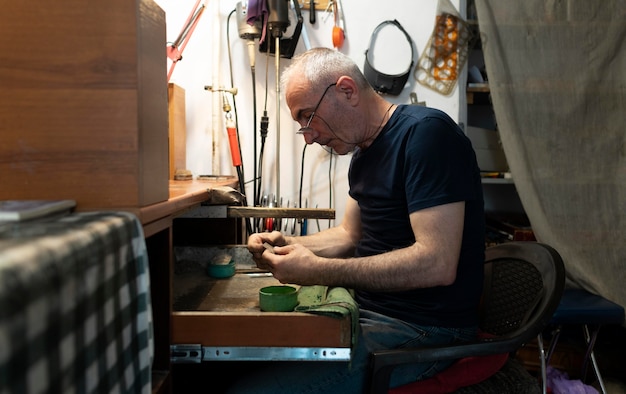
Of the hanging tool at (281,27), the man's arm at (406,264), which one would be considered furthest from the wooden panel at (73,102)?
the hanging tool at (281,27)

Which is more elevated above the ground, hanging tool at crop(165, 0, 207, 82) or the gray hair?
hanging tool at crop(165, 0, 207, 82)

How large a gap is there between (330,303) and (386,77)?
4.07ft

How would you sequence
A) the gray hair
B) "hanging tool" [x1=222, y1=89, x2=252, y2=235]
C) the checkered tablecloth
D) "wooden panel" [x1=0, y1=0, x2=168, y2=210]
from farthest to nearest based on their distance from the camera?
"hanging tool" [x1=222, y1=89, x2=252, y2=235], the gray hair, "wooden panel" [x1=0, y1=0, x2=168, y2=210], the checkered tablecloth

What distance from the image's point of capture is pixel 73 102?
64 cm

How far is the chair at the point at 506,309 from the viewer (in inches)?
36.4

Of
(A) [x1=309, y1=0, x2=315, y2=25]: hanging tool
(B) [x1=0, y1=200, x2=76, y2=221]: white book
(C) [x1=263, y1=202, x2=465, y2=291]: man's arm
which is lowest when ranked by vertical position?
(C) [x1=263, y1=202, x2=465, y2=291]: man's arm

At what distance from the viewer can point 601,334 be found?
2.08m

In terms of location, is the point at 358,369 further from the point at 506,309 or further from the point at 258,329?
the point at 506,309

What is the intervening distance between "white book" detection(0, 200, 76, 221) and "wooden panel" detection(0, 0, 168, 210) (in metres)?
0.03

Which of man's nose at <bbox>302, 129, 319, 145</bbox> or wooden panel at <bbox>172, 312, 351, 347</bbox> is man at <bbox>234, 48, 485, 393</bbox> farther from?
wooden panel at <bbox>172, 312, 351, 347</bbox>

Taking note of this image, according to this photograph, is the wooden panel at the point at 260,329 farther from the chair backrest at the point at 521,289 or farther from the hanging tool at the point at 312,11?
the hanging tool at the point at 312,11

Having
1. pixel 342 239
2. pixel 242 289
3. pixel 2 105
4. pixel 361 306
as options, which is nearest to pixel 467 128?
pixel 342 239

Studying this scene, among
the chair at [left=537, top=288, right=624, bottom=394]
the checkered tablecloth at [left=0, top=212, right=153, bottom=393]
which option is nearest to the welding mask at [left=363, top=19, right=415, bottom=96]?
the chair at [left=537, top=288, right=624, bottom=394]

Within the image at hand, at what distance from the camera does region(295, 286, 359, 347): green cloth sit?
85 cm
